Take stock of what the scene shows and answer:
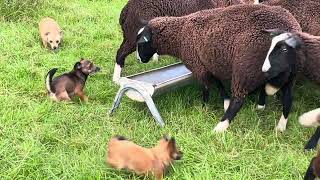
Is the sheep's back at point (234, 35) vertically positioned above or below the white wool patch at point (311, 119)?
above

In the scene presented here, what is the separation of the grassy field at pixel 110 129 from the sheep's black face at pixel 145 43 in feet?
1.95

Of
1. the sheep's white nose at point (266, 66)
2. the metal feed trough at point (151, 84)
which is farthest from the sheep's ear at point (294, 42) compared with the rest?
the metal feed trough at point (151, 84)

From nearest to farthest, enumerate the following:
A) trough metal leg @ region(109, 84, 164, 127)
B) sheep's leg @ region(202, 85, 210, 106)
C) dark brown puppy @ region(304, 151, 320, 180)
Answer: dark brown puppy @ region(304, 151, 320, 180) → trough metal leg @ region(109, 84, 164, 127) → sheep's leg @ region(202, 85, 210, 106)

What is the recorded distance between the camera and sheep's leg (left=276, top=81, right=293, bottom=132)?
5113mm

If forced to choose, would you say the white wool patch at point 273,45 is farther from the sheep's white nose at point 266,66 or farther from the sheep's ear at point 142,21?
the sheep's ear at point 142,21

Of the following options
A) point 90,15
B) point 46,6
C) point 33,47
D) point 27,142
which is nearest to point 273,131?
point 27,142

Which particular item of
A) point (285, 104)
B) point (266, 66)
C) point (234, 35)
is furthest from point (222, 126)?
point (234, 35)

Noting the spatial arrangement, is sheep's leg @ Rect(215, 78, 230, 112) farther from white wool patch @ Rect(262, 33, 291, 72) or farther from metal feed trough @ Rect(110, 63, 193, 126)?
white wool patch @ Rect(262, 33, 291, 72)

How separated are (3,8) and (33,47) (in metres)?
1.44

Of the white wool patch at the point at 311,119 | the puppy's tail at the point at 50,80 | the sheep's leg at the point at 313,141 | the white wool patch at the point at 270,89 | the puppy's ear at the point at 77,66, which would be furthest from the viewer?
the puppy's ear at the point at 77,66

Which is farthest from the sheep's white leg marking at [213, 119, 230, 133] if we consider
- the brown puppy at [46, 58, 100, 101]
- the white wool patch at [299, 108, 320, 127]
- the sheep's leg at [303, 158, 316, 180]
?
the brown puppy at [46, 58, 100, 101]

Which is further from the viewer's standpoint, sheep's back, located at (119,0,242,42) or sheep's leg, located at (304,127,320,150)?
sheep's back, located at (119,0,242,42)

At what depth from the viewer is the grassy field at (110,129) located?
4.27 meters

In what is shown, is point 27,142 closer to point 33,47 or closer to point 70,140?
point 70,140
